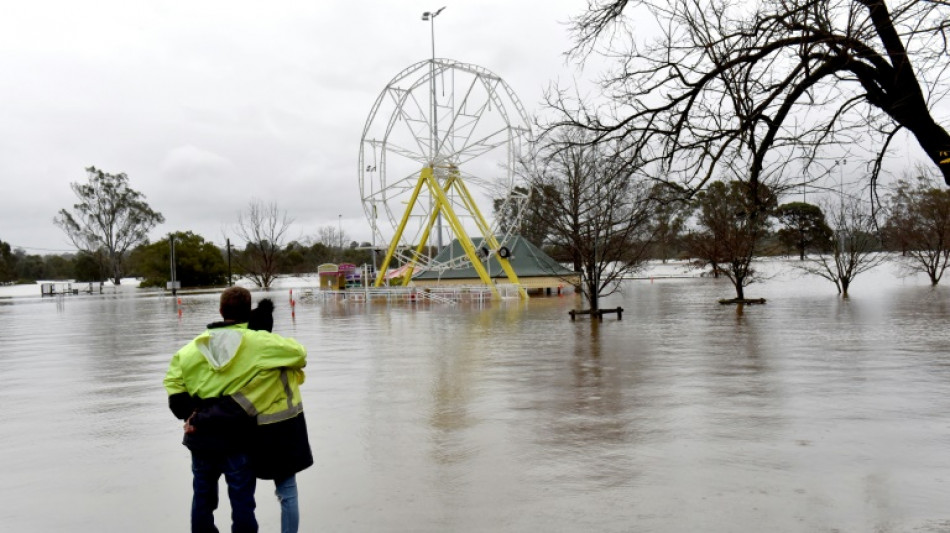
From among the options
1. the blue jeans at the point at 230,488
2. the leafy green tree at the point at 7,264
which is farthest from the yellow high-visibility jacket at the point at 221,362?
the leafy green tree at the point at 7,264

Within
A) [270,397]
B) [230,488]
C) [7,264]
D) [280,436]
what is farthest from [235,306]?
[7,264]

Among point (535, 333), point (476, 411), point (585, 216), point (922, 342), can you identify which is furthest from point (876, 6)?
point (585, 216)

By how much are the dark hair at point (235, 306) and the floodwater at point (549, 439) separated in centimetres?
160

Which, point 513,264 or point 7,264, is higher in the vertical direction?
point 7,264

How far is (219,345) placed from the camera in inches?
161

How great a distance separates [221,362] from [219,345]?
95 mm

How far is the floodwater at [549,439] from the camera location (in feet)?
16.7

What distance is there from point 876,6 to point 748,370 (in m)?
7.16

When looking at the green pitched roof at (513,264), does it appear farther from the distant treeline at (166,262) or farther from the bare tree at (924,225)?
the distant treeline at (166,262)

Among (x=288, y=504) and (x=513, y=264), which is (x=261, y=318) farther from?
(x=513, y=264)

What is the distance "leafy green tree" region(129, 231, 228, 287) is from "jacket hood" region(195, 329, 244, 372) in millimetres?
70203

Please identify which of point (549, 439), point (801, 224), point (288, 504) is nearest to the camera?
point (288, 504)

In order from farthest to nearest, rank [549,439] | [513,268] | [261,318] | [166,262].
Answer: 1. [166,262]
2. [513,268]
3. [549,439]
4. [261,318]

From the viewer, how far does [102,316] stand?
3008cm
